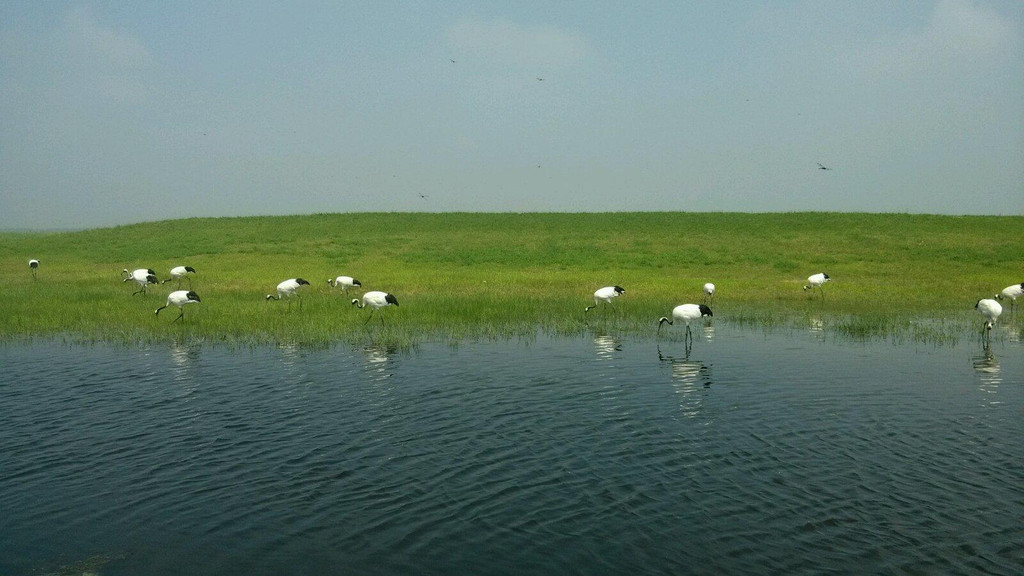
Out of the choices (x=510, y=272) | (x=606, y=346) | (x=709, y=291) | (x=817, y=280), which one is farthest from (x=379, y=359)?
(x=510, y=272)

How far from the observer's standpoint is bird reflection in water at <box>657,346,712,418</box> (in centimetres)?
1566

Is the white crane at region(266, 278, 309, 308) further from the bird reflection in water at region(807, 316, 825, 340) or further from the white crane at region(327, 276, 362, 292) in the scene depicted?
the bird reflection in water at region(807, 316, 825, 340)

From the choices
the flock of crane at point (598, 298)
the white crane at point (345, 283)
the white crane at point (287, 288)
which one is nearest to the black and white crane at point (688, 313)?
the flock of crane at point (598, 298)

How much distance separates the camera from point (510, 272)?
46094mm

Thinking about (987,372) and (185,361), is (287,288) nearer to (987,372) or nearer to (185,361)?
(185,361)

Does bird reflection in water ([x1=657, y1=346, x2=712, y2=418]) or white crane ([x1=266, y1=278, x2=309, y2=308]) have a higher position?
white crane ([x1=266, y1=278, x2=309, y2=308])

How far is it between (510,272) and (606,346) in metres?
23.8

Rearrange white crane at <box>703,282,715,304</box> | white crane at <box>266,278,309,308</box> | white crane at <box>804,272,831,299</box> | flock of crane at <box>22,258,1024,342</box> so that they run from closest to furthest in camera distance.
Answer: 1. flock of crane at <box>22,258,1024,342</box>
2. white crane at <box>266,278,309,308</box>
3. white crane at <box>703,282,715,304</box>
4. white crane at <box>804,272,831,299</box>

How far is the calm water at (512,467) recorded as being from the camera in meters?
9.09

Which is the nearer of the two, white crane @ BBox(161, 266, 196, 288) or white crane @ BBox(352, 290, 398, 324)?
white crane @ BBox(352, 290, 398, 324)

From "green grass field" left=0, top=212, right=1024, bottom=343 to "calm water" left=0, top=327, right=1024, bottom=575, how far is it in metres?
6.48

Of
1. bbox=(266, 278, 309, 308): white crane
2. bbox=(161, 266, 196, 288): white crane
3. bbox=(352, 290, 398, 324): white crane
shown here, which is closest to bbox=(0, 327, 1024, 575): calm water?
bbox=(352, 290, 398, 324): white crane

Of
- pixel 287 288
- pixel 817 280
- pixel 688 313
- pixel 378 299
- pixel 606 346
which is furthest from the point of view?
pixel 817 280

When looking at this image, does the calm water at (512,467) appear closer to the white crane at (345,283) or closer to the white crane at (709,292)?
the white crane at (709,292)
